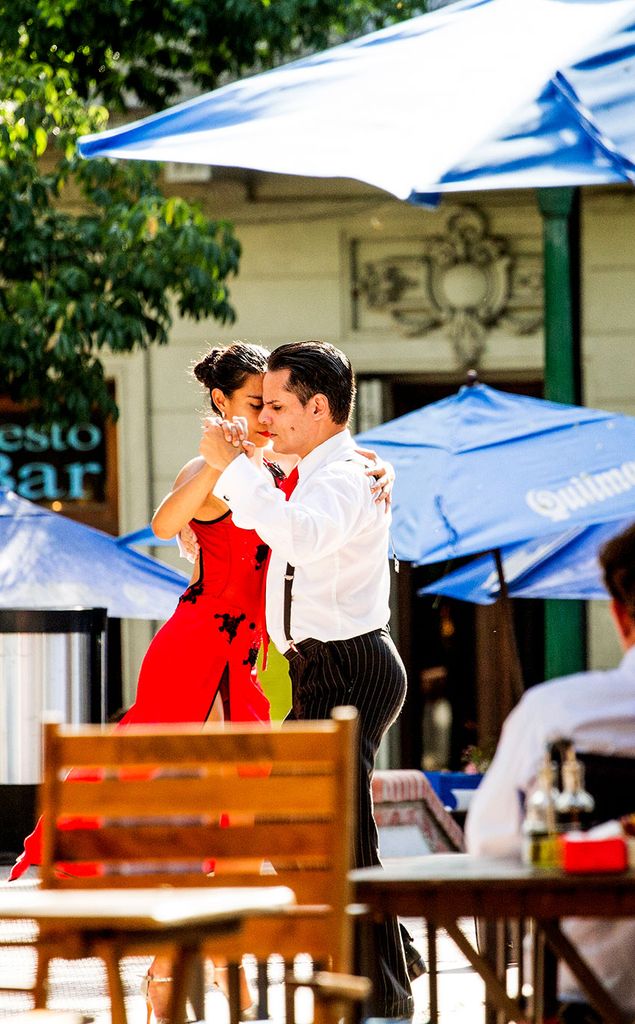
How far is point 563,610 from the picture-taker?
9641 mm

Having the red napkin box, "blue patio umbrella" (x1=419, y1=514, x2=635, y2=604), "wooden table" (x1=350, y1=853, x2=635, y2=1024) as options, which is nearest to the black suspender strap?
"wooden table" (x1=350, y1=853, x2=635, y2=1024)

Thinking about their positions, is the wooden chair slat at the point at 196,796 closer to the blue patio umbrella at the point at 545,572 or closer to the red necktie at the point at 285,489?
the red necktie at the point at 285,489

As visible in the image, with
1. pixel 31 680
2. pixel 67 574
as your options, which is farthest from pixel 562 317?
pixel 31 680

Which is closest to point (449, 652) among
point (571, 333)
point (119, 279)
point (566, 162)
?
point (119, 279)

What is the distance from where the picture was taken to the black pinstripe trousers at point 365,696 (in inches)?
201

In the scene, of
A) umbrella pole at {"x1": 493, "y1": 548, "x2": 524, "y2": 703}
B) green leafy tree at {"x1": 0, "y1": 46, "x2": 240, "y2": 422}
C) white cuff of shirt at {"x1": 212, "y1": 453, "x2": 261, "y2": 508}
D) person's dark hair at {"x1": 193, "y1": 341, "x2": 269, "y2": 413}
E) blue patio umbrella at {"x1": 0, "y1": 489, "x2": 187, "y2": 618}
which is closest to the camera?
white cuff of shirt at {"x1": 212, "y1": 453, "x2": 261, "y2": 508}

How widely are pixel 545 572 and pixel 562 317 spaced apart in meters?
1.46

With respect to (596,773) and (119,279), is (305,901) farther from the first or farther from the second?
(119,279)

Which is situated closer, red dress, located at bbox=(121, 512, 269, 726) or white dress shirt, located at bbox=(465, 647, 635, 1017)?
white dress shirt, located at bbox=(465, 647, 635, 1017)

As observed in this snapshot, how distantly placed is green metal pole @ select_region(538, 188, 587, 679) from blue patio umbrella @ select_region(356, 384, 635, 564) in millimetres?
236

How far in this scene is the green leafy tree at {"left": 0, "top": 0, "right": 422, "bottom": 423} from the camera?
38.9 ft

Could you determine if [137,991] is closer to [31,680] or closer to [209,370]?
[209,370]

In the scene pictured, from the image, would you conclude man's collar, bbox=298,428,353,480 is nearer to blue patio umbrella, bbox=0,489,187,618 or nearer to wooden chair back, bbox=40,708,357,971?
wooden chair back, bbox=40,708,357,971

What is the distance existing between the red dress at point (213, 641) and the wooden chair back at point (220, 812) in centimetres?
238
